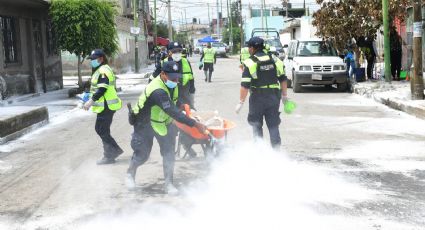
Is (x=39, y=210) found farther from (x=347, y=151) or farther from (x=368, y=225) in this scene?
(x=347, y=151)

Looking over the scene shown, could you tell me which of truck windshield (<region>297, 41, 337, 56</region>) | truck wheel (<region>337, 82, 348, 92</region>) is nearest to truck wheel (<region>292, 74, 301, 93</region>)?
truck windshield (<region>297, 41, 337, 56</region>)

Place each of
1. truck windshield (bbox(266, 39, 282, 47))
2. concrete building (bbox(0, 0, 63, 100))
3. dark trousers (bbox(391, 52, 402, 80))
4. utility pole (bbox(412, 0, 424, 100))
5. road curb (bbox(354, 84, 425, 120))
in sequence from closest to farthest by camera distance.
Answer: road curb (bbox(354, 84, 425, 120)) < utility pole (bbox(412, 0, 424, 100)) < concrete building (bbox(0, 0, 63, 100)) < dark trousers (bbox(391, 52, 402, 80)) < truck windshield (bbox(266, 39, 282, 47))

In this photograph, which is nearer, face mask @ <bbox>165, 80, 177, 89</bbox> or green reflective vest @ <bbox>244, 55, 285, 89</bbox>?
face mask @ <bbox>165, 80, 177, 89</bbox>

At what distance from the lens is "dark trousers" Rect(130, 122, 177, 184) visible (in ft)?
21.2

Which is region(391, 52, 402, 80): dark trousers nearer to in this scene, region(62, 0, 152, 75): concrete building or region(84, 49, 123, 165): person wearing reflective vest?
region(84, 49, 123, 165): person wearing reflective vest

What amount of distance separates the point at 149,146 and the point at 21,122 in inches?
233

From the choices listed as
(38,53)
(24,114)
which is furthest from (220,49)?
(24,114)

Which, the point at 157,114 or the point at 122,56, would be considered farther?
the point at 122,56

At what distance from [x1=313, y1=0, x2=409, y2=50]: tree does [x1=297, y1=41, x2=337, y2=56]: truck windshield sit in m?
1.20

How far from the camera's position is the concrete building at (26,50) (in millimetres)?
19203

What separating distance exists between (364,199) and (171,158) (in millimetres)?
2154

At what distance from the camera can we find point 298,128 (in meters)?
11.2

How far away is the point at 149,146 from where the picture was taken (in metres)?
6.68

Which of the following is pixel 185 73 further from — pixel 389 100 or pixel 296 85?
pixel 296 85
